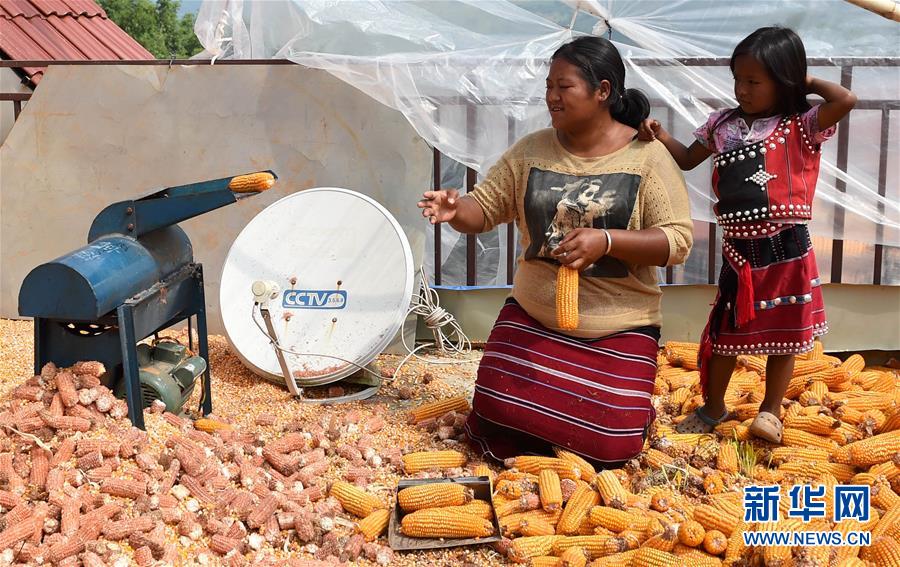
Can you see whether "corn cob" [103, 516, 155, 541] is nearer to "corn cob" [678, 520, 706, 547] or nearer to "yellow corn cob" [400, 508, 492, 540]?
"yellow corn cob" [400, 508, 492, 540]

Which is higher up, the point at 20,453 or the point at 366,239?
the point at 366,239

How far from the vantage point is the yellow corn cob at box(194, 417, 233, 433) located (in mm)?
3963

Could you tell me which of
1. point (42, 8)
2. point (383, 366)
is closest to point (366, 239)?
point (383, 366)

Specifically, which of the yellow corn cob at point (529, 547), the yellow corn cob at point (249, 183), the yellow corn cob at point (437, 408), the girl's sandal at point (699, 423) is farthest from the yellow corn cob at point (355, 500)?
the girl's sandal at point (699, 423)

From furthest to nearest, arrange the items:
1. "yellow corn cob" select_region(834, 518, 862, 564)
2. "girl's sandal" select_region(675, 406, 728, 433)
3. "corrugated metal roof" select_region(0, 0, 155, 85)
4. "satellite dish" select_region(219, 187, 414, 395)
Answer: "corrugated metal roof" select_region(0, 0, 155, 85), "satellite dish" select_region(219, 187, 414, 395), "girl's sandal" select_region(675, 406, 728, 433), "yellow corn cob" select_region(834, 518, 862, 564)

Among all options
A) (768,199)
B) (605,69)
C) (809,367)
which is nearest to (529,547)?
(768,199)

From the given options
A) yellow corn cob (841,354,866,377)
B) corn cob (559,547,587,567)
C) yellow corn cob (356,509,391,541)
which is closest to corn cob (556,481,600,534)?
corn cob (559,547,587,567)

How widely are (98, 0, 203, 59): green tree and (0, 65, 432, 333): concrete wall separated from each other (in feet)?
61.3

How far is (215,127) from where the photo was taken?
5645mm

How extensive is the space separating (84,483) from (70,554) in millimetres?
376

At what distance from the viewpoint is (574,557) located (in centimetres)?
292

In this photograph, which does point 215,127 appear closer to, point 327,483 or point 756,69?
point 327,483

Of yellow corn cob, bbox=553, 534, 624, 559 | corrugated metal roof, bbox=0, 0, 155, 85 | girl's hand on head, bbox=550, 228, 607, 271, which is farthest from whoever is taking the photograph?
corrugated metal roof, bbox=0, 0, 155, 85

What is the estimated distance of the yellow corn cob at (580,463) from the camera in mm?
3562
